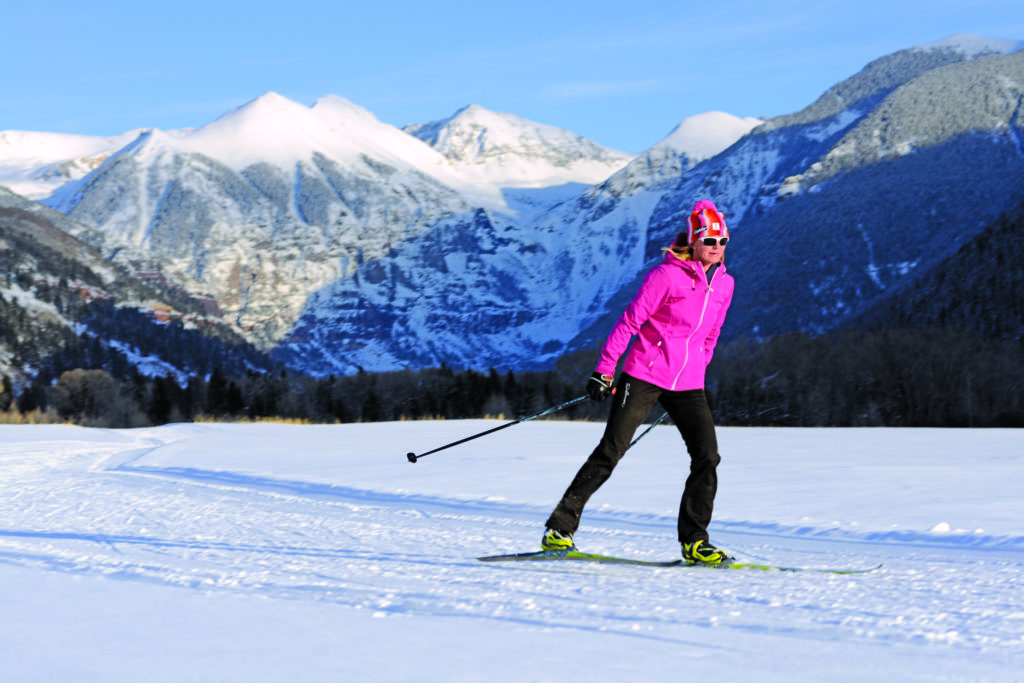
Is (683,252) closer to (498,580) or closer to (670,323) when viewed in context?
(670,323)

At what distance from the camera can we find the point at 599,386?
586 centimetres

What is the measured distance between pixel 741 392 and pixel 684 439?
284 ft

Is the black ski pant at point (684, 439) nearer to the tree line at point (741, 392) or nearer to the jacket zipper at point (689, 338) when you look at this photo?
the jacket zipper at point (689, 338)

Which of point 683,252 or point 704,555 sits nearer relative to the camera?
point 704,555

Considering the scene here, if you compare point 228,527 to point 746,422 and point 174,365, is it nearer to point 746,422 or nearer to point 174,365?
point 746,422

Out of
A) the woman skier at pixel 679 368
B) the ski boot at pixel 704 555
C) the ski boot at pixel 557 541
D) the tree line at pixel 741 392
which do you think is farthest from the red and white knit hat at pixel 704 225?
the tree line at pixel 741 392

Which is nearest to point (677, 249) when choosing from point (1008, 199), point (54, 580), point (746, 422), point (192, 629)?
point (192, 629)

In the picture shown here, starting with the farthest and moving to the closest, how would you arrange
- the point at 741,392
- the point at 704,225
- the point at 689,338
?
1. the point at 741,392
2. the point at 689,338
3. the point at 704,225

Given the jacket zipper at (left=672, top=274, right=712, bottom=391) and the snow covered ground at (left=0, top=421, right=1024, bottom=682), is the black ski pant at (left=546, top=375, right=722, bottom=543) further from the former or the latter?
the snow covered ground at (left=0, top=421, right=1024, bottom=682)

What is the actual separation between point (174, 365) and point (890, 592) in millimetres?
182800

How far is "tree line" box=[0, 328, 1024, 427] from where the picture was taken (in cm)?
7925

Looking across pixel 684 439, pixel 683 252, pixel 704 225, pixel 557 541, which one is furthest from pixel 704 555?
pixel 704 225

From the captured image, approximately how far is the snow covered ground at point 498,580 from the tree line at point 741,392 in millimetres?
53239

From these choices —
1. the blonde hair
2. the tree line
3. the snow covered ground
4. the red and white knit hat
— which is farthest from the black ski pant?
the tree line
